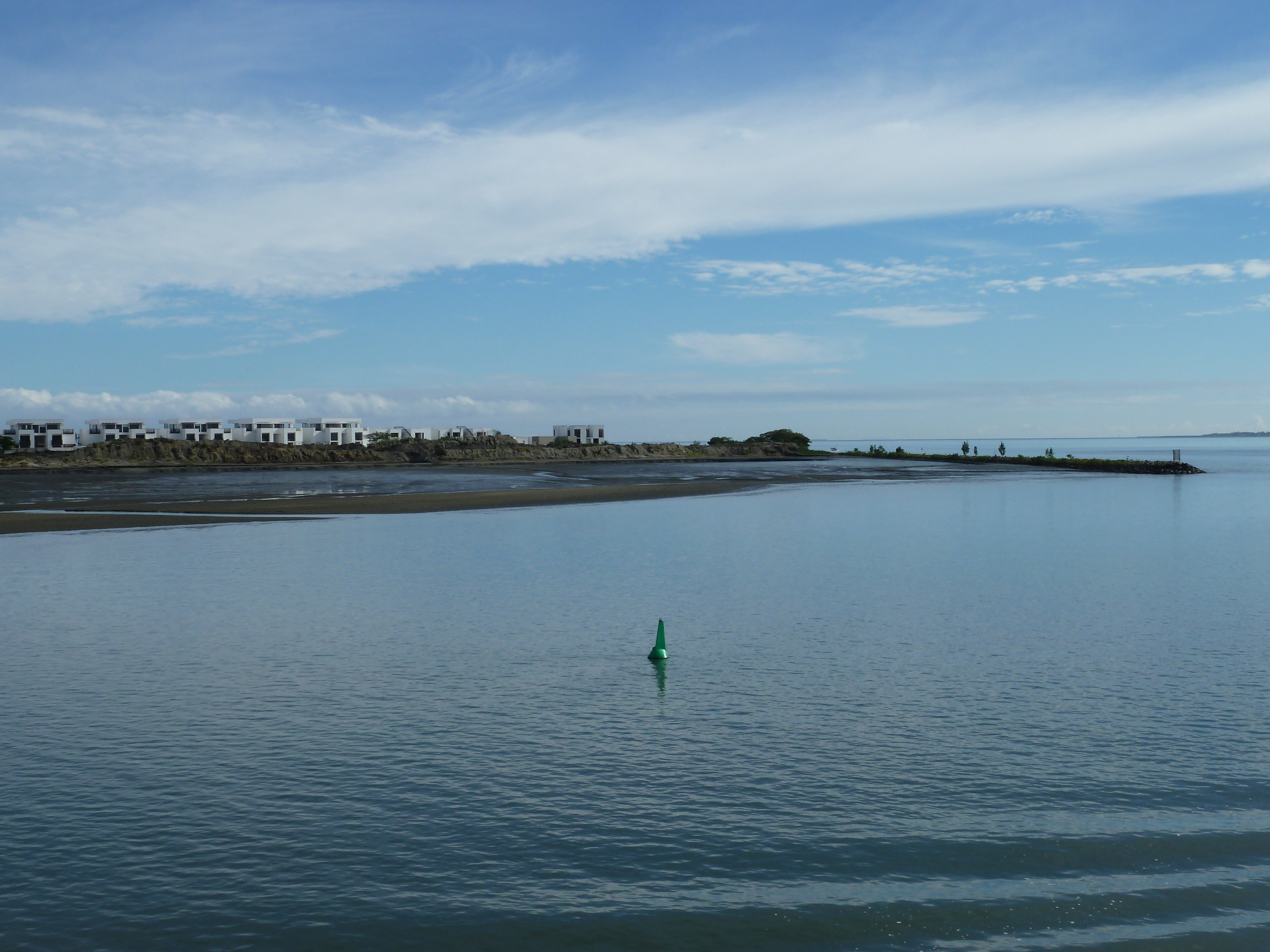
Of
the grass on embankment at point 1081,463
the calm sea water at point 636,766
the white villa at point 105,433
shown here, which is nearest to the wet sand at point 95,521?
the calm sea water at point 636,766

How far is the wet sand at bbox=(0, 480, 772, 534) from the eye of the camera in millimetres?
48094

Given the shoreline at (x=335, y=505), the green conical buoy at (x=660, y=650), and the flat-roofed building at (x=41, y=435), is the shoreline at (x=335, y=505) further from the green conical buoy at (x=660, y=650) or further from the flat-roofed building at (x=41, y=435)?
the flat-roofed building at (x=41, y=435)

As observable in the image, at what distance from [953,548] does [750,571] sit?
10148 mm

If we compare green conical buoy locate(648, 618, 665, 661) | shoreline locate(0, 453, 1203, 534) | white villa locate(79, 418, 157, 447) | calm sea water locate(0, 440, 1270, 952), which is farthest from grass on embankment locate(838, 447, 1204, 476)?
white villa locate(79, 418, 157, 447)

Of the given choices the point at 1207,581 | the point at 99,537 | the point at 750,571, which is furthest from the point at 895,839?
the point at 99,537

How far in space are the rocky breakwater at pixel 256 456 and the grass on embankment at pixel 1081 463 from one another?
57781 mm

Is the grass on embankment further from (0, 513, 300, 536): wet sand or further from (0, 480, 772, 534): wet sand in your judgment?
(0, 513, 300, 536): wet sand

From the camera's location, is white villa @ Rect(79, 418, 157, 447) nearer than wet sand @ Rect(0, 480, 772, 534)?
No

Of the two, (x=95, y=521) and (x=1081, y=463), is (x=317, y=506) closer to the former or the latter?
(x=95, y=521)

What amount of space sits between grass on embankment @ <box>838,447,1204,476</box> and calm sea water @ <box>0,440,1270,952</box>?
8775 centimetres

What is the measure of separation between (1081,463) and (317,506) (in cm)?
9207

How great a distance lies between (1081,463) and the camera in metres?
119

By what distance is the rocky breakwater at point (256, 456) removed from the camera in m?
151

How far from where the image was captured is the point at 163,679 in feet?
55.6
